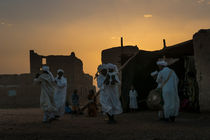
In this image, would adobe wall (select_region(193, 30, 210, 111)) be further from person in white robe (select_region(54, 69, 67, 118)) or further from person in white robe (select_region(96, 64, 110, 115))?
person in white robe (select_region(54, 69, 67, 118))

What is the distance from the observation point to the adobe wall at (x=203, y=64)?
7.83 m

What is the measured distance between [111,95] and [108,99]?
15cm

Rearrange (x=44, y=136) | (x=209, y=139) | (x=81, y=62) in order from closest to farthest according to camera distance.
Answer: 1. (x=209, y=139)
2. (x=44, y=136)
3. (x=81, y=62)

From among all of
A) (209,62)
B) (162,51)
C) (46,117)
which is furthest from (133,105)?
(46,117)

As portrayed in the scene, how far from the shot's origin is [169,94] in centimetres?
648

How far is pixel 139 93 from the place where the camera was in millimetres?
11922

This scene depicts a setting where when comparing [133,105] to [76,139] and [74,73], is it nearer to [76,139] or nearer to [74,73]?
[76,139]

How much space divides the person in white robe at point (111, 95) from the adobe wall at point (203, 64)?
2.98m

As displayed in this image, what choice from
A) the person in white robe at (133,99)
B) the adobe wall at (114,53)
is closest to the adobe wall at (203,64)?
the person in white robe at (133,99)

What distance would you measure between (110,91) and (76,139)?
2772 mm

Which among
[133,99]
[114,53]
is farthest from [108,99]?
[114,53]

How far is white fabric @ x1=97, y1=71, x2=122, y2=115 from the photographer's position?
661 centimetres

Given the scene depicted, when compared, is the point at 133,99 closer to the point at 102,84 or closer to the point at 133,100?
the point at 133,100

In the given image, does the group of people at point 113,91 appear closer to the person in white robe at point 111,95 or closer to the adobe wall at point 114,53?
the person in white robe at point 111,95
